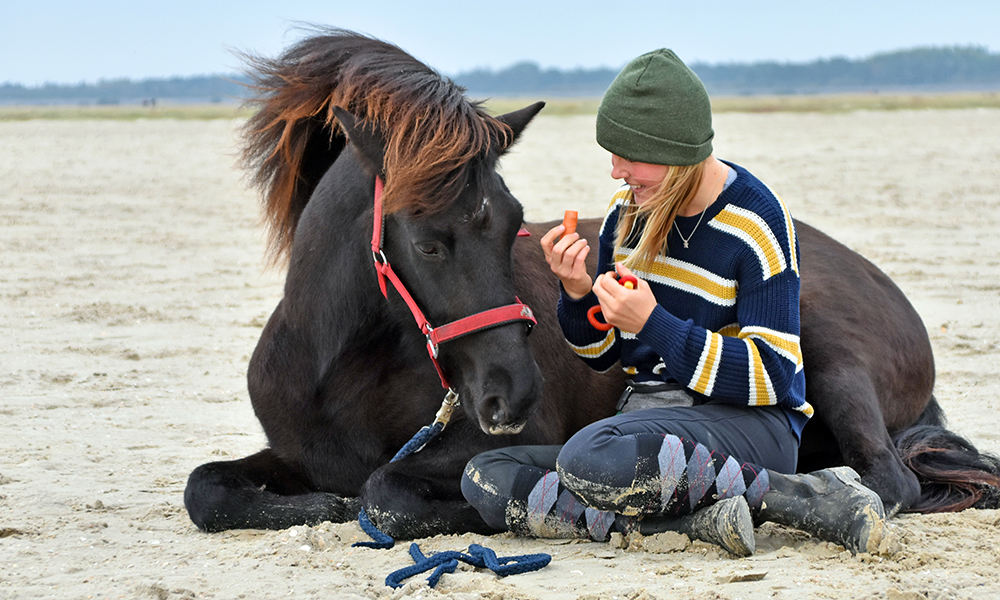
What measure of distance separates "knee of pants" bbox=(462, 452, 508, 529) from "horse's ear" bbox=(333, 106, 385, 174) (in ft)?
3.03

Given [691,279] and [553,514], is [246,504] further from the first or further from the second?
[691,279]

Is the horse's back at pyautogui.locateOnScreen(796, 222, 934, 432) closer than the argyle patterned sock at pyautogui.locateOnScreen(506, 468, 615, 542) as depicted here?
No

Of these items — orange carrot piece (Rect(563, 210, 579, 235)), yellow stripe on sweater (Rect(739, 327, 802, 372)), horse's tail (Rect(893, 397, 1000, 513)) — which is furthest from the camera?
horse's tail (Rect(893, 397, 1000, 513))

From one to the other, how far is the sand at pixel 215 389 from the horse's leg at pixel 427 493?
0.08m

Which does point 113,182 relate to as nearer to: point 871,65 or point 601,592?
point 601,592

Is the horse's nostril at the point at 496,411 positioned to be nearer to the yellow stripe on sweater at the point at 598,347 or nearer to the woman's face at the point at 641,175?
the yellow stripe on sweater at the point at 598,347

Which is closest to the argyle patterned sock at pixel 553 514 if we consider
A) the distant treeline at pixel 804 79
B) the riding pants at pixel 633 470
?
the riding pants at pixel 633 470

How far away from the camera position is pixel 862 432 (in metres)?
3.09

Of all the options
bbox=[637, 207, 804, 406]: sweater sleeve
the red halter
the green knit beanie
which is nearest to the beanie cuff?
the green knit beanie

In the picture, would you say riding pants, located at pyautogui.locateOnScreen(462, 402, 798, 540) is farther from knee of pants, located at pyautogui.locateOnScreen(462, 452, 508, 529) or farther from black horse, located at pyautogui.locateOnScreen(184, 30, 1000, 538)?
black horse, located at pyautogui.locateOnScreen(184, 30, 1000, 538)

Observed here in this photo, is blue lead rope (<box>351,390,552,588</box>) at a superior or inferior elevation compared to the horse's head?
inferior

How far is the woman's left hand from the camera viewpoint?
2.54 m

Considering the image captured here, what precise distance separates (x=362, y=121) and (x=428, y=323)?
658 millimetres

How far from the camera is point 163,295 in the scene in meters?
7.15
